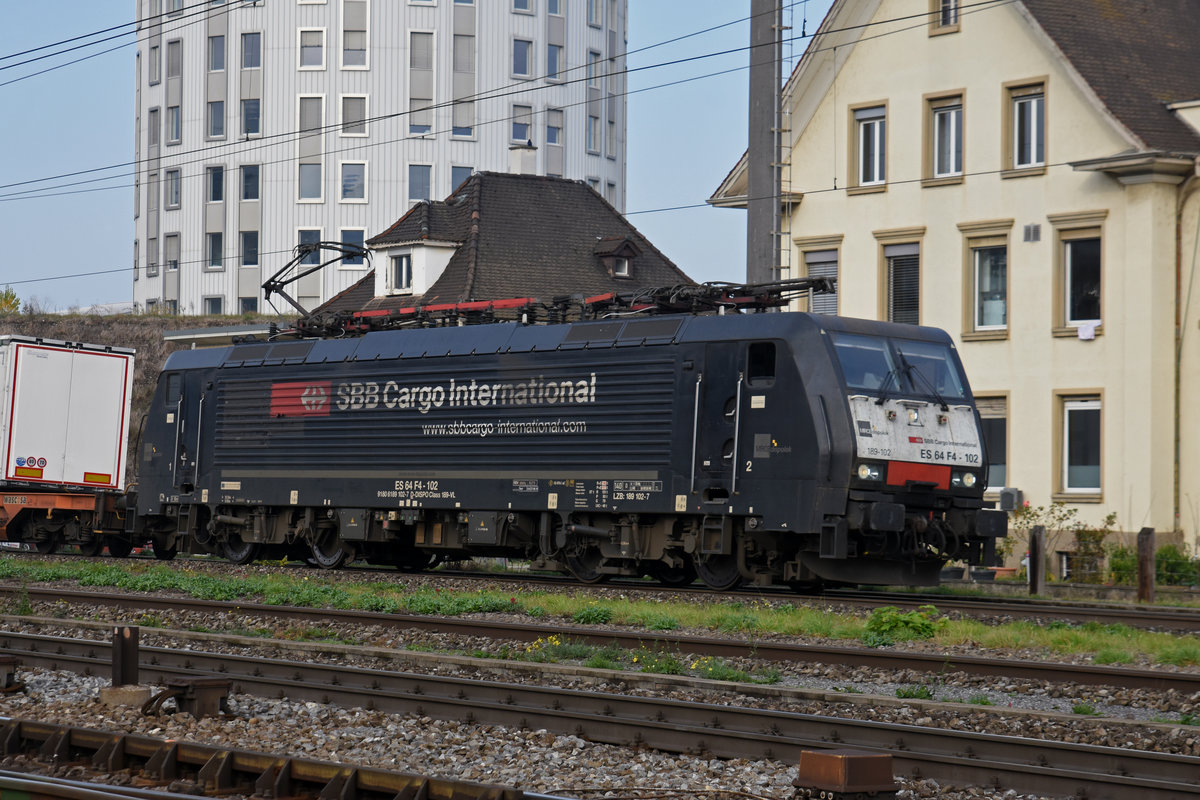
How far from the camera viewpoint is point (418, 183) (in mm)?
70688

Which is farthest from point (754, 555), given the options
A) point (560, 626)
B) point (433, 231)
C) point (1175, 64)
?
point (433, 231)

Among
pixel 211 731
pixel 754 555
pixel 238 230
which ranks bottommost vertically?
pixel 211 731

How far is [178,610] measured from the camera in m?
17.3

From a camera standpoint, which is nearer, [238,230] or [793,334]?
[793,334]

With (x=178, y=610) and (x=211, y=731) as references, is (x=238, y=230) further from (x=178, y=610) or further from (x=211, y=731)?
(x=211, y=731)

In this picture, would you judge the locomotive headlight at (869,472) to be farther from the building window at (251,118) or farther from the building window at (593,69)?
the building window at (593,69)

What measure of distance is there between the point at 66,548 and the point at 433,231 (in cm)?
2006

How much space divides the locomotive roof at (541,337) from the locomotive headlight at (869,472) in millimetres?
1622

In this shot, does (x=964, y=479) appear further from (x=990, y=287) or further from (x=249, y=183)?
(x=249, y=183)

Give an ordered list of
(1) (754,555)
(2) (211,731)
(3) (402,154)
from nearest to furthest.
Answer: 1. (2) (211,731)
2. (1) (754,555)
3. (3) (402,154)

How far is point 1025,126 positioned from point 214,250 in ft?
165

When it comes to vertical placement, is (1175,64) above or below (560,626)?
above

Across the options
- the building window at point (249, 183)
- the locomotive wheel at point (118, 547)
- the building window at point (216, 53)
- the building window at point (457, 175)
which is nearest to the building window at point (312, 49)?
the building window at point (216, 53)

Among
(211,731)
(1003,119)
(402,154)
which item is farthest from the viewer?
(402,154)
